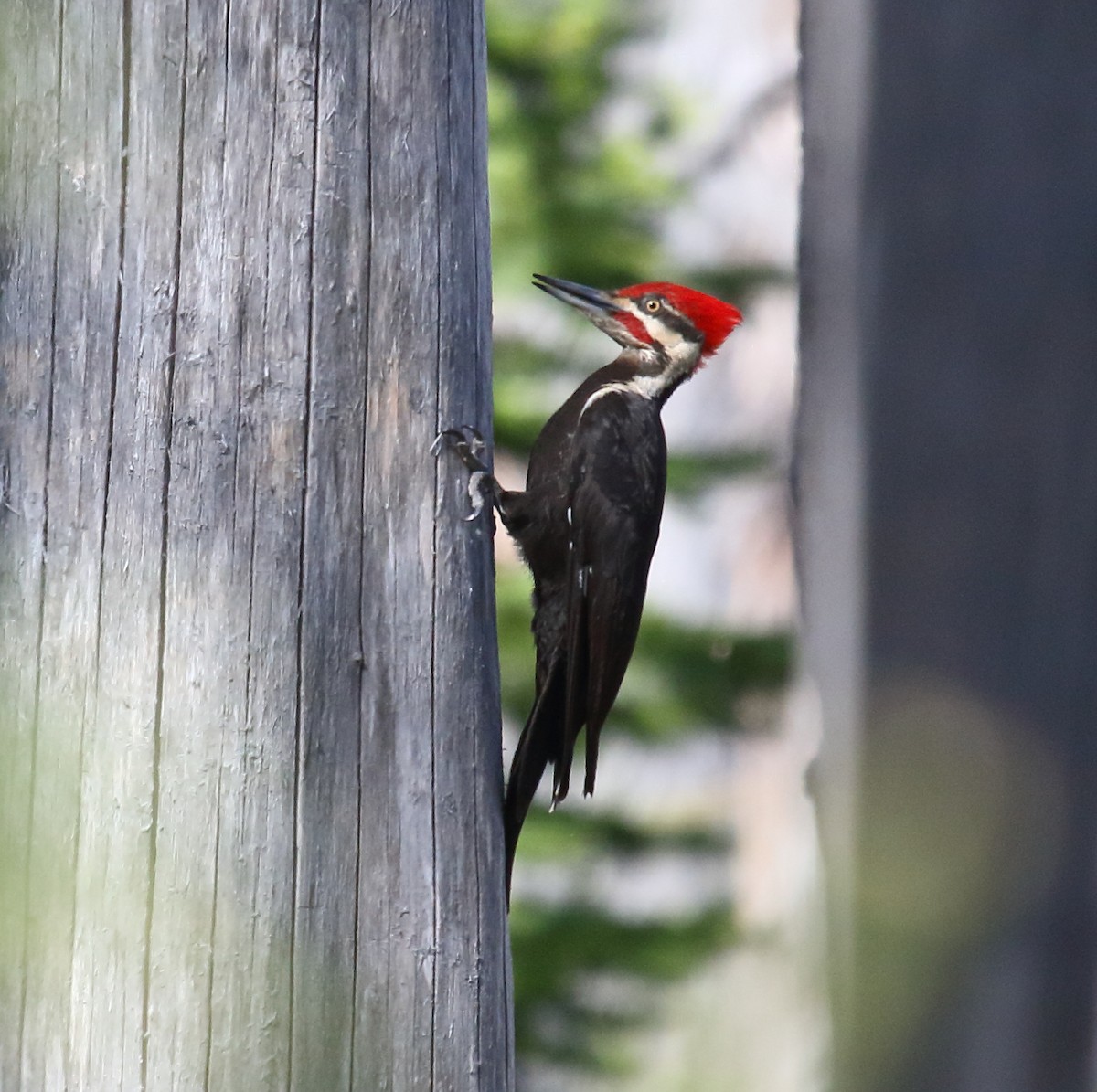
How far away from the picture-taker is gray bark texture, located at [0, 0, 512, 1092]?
167cm

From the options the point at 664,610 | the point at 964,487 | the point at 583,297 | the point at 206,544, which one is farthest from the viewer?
the point at 664,610

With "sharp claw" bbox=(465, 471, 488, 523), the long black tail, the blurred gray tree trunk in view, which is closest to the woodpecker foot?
"sharp claw" bbox=(465, 471, 488, 523)

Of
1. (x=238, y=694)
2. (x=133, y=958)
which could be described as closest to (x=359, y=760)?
(x=238, y=694)

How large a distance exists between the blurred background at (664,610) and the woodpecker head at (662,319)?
1.39 feet

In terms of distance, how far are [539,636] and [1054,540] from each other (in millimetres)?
1054

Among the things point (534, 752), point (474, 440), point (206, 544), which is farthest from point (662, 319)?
point (206, 544)

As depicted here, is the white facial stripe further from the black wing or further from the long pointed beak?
the long pointed beak

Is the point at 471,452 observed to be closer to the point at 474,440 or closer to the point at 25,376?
the point at 474,440

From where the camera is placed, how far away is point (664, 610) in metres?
3.96

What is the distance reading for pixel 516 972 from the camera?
404 centimetres

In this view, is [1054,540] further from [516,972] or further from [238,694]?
[516,972]

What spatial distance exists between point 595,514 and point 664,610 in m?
1.05

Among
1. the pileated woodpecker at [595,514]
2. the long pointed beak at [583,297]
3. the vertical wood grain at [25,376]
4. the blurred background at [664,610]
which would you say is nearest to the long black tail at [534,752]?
the pileated woodpecker at [595,514]

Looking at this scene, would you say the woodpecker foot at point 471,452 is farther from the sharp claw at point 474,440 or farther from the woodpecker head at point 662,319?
the woodpecker head at point 662,319
